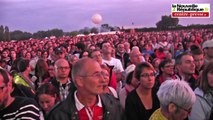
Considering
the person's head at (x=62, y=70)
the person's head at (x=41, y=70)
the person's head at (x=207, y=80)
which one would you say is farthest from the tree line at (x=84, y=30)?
the person's head at (x=207, y=80)

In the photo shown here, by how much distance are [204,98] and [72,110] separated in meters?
1.38

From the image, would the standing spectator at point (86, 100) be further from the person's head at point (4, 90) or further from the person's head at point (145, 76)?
the person's head at point (145, 76)

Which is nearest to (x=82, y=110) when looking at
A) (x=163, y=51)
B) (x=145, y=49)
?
(x=163, y=51)

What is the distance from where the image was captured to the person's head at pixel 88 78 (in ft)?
10.5

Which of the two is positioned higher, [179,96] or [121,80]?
[179,96]

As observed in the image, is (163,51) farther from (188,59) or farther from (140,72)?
(140,72)

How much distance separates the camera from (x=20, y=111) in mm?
3018

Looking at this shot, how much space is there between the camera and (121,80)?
7027 millimetres

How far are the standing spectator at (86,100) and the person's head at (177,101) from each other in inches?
25.1

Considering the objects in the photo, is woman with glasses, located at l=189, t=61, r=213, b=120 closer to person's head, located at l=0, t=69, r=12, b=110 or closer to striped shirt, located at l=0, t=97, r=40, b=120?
striped shirt, located at l=0, t=97, r=40, b=120

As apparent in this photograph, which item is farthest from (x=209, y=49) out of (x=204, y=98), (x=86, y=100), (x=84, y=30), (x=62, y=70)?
(x=84, y=30)

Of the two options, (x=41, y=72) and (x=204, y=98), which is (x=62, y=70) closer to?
(x=41, y=72)

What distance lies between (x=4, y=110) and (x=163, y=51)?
29.1 ft

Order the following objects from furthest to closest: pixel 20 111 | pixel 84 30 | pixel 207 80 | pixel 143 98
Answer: pixel 84 30 < pixel 143 98 < pixel 207 80 < pixel 20 111
